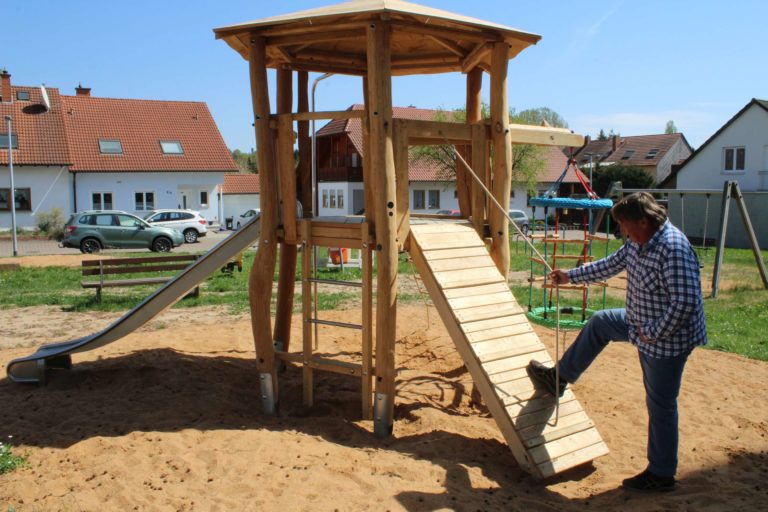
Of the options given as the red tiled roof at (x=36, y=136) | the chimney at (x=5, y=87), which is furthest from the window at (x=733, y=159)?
the chimney at (x=5, y=87)

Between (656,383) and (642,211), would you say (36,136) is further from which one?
(656,383)

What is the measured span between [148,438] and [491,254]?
343 centimetres

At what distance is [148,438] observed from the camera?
206 inches

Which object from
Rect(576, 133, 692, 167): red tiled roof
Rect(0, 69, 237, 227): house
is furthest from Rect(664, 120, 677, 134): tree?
Rect(0, 69, 237, 227): house

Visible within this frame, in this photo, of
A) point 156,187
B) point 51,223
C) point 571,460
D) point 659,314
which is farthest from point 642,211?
point 156,187

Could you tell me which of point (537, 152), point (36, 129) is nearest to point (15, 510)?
point (36, 129)

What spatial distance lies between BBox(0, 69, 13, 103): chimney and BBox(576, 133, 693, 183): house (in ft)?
122

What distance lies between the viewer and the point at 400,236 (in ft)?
18.9

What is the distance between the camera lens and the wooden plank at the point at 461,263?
567 cm

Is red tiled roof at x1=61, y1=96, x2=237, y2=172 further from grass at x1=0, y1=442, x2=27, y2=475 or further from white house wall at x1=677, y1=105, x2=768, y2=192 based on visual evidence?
grass at x1=0, y1=442, x2=27, y2=475

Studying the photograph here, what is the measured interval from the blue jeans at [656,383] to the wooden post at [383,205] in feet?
5.12

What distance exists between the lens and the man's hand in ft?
15.8

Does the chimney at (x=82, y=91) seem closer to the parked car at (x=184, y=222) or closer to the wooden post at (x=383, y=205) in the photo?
the parked car at (x=184, y=222)

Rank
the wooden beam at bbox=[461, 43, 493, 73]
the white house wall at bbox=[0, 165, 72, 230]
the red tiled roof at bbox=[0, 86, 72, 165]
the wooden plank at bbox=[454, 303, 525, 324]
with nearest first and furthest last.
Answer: the wooden plank at bbox=[454, 303, 525, 324] < the wooden beam at bbox=[461, 43, 493, 73] < the white house wall at bbox=[0, 165, 72, 230] < the red tiled roof at bbox=[0, 86, 72, 165]
